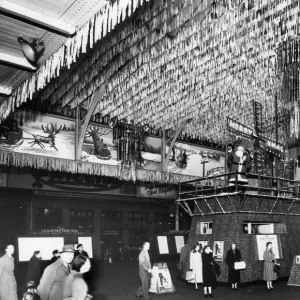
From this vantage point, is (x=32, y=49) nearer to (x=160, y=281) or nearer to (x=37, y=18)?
(x=37, y=18)

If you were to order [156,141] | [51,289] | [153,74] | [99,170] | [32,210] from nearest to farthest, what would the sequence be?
[51,289] → [153,74] → [99,170] → [32,210] → [156,141]

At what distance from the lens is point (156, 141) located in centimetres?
1878

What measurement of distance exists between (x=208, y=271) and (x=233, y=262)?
1.89 m

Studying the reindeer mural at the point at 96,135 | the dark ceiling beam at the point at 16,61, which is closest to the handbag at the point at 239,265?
the reindeer mural at the point at 96,135

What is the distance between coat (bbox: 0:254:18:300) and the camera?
7.46 metres

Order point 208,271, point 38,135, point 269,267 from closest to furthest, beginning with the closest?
1. point 208,271
2. point 269,267
3. point 38,135

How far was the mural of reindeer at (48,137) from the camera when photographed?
1453 cm

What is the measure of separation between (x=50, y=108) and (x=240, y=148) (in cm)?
768

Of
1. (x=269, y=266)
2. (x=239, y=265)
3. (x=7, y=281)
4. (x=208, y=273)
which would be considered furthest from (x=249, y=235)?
(x=7, y=281)

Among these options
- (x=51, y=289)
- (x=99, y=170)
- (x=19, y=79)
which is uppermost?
(x=19, y=79)

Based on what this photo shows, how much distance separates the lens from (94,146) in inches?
640

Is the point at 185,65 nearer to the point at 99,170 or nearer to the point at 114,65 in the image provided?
the point at 114,65

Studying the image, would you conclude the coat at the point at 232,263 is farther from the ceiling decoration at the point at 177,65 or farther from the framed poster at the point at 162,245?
the ceiling decoration at the point at 177,65

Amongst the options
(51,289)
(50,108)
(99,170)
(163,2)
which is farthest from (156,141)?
(51,289)
